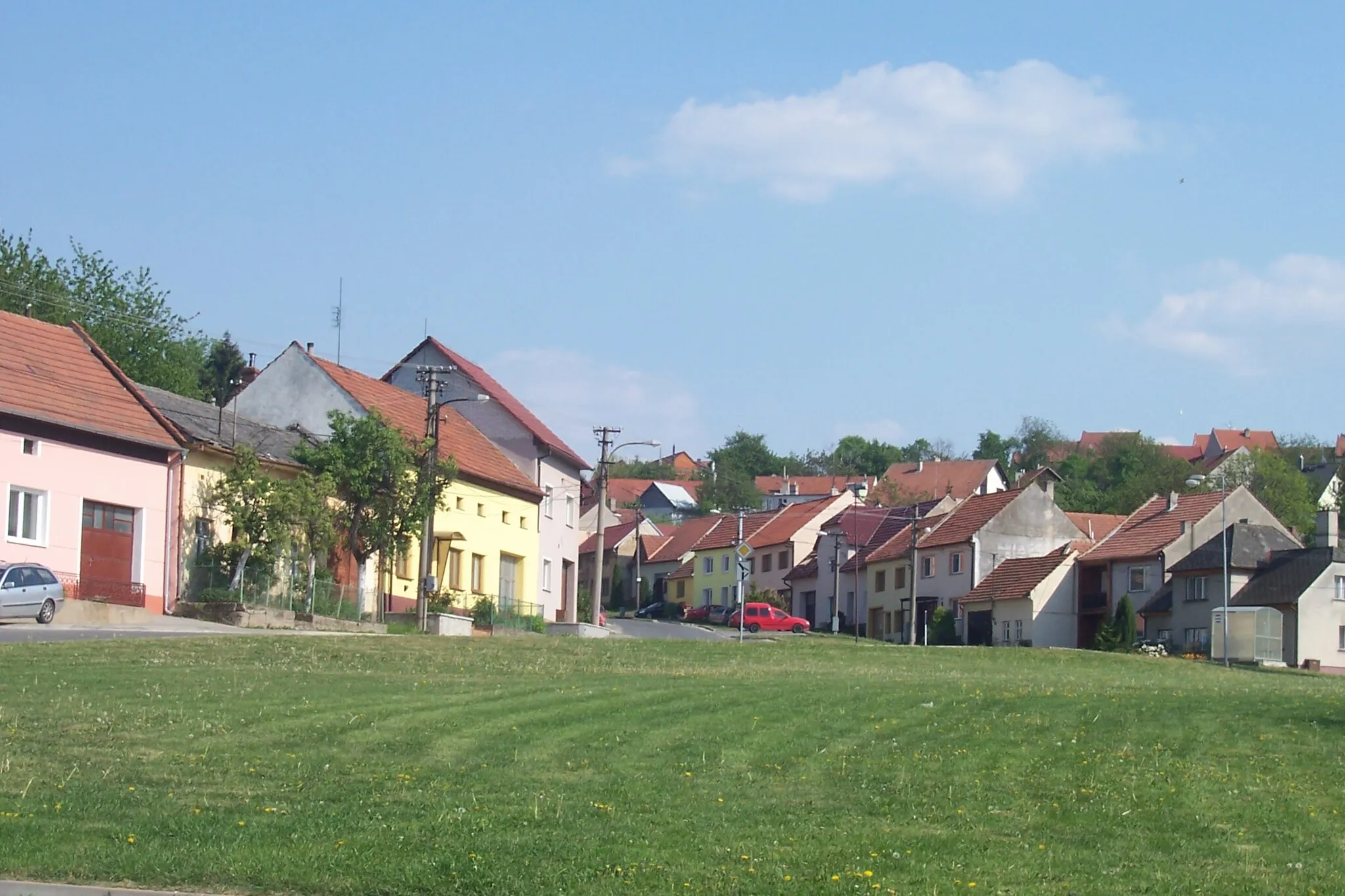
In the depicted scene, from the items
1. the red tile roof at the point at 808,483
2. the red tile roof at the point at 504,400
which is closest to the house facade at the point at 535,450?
the red tile roof at the point at 504,400

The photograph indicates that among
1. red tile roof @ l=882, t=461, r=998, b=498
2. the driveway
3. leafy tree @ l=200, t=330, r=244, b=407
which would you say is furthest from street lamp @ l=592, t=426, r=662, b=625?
red tile roof @ l=882, t=461, r=998, b=498

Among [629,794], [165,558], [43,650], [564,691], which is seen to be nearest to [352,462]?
[165,558]

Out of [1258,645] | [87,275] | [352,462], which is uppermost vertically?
[87,275]

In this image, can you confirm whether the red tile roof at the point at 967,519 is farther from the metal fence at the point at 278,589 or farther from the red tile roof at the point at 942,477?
the red tile roof at the point at 942,477

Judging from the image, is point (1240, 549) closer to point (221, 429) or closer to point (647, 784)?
point (221, 429)

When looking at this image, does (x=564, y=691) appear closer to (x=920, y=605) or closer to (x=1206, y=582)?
(x=1206, y=582)

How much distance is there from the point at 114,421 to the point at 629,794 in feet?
108

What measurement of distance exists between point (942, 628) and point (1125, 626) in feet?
47.1

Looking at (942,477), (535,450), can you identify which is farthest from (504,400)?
(942,477)

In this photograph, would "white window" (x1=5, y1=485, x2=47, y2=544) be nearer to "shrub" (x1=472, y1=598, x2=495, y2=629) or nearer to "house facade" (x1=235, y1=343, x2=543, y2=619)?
"house facade" (x1=235, y1=343, x2=543, y2=619)

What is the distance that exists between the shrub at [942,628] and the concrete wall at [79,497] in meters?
44.8

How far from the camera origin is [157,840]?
13289 millimetres

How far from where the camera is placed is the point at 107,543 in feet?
144

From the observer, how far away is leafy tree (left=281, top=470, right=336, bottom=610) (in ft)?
150
